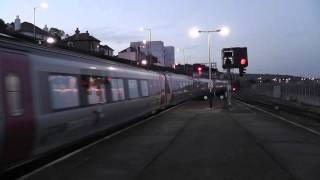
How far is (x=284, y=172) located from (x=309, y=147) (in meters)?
4.53

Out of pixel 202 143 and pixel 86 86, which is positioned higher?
pixel 86 86

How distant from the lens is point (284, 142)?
55.2 feet

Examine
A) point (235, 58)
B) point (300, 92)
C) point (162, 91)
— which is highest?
point (235, 58)

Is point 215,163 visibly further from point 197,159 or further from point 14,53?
point 14,53

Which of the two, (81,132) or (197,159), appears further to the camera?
(81,132)

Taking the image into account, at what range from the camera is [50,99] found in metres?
13.0

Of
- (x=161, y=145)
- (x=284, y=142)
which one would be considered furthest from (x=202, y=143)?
(x=284, y=142)

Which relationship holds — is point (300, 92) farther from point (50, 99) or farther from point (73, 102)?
point (50, 99)

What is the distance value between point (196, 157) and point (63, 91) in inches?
146

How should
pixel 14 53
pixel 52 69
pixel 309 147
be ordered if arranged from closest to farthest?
pixel 14 53, pixel 52 69, pixel 309 147

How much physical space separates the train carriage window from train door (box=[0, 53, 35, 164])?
4795 mm

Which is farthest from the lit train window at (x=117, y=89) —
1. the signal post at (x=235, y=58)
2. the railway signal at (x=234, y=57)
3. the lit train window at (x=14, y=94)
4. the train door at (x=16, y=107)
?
the railway signal at (x=234, y=57)

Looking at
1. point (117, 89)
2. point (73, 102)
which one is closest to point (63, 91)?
point (73, 102)

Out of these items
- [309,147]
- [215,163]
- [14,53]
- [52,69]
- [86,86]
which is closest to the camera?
[14,53]
